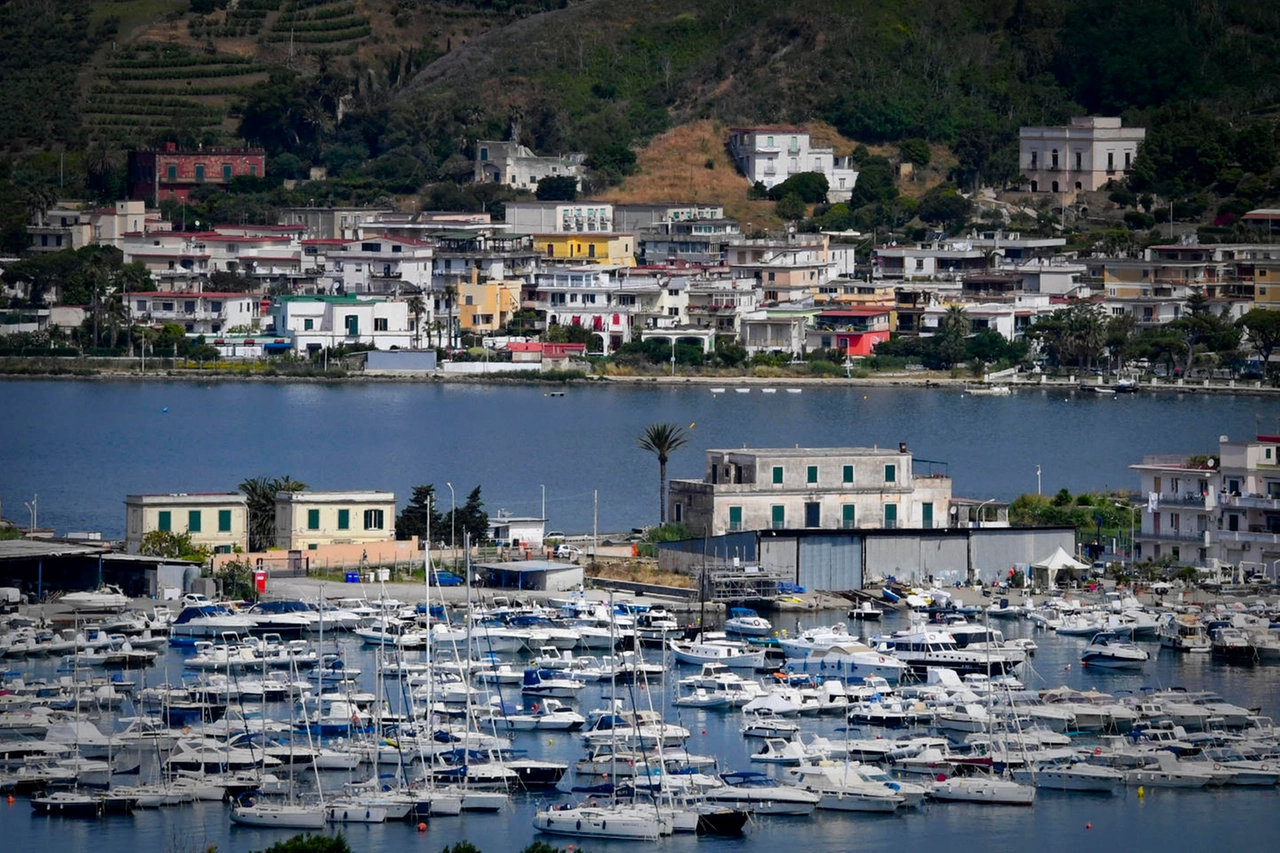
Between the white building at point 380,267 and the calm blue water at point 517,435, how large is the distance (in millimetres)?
6039

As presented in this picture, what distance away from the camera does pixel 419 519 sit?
1676 inches

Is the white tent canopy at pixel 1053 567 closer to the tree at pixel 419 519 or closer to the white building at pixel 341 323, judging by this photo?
the tree at pixel 419 519

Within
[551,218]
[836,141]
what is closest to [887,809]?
[551,218]

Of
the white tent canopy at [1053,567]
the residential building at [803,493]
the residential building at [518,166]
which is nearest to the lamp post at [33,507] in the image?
the residential building at [803,493]

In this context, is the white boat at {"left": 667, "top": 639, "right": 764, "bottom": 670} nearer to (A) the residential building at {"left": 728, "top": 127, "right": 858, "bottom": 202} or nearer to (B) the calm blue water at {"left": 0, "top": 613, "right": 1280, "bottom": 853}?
(B) the calm blue water at {"left": 0, "top": 613, "right": 1280, "bottom": 853}

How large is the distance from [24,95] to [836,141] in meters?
31.3

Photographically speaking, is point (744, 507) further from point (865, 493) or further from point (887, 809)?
point (887, 809)

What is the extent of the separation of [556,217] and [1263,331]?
22185 millimetres

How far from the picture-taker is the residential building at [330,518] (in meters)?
40.9

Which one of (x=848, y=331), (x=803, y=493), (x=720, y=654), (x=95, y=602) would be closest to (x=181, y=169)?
(x=848, y=331)

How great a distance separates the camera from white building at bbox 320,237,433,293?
81.2m

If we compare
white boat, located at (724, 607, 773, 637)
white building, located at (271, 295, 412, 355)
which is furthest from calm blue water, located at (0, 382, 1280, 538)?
white boat, located at (724, 607, 773, 637)

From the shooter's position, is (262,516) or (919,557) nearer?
(919,557)

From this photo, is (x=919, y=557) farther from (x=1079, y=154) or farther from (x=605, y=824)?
(x=1079, y=154)
